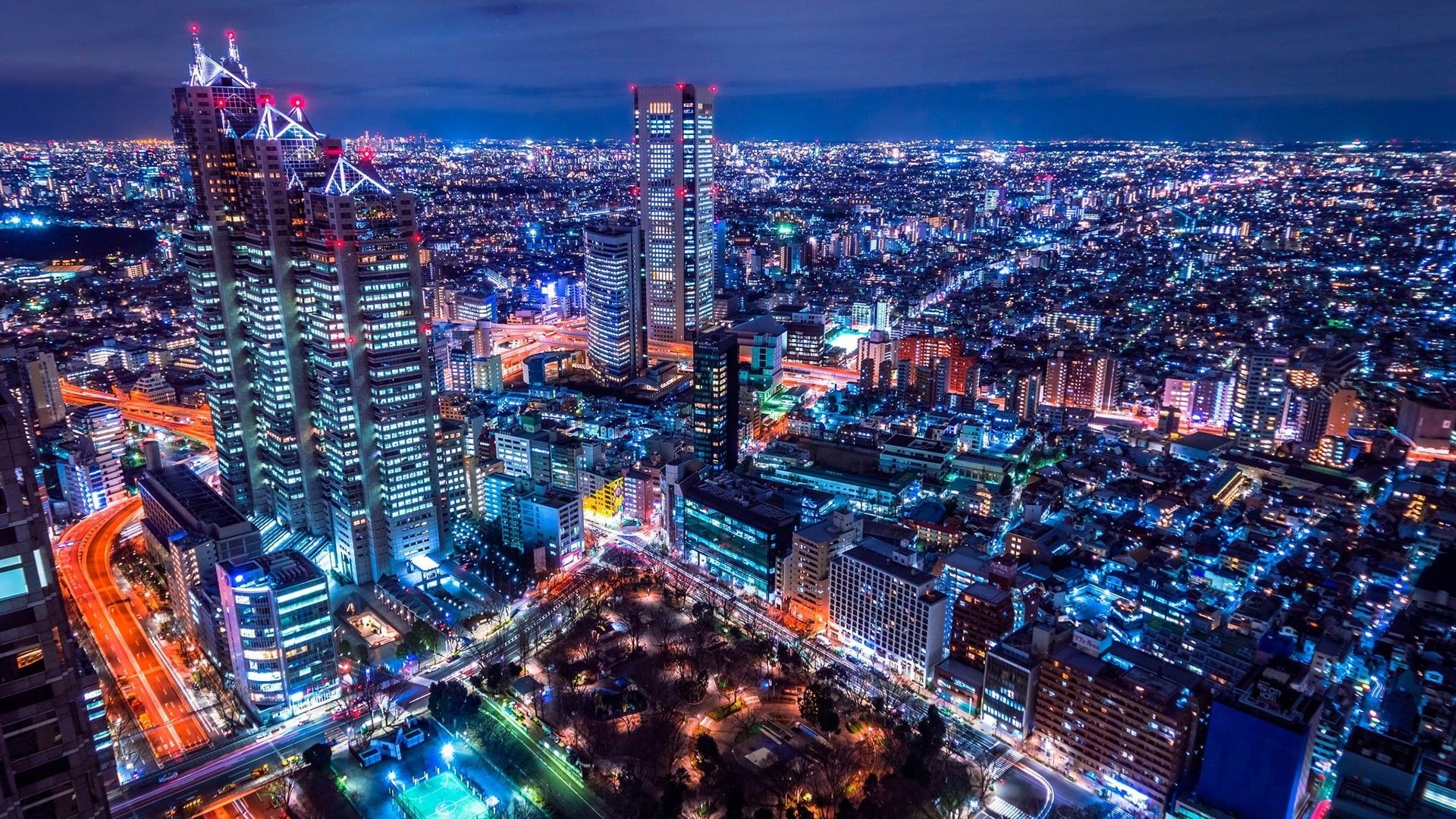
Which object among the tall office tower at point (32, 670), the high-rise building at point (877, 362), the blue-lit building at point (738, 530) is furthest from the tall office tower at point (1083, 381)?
the tall office tower at point (32, 670)

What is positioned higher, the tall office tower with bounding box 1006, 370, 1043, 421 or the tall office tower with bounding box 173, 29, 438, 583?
the tall office tower with bounding box 173, 29, 438, 583

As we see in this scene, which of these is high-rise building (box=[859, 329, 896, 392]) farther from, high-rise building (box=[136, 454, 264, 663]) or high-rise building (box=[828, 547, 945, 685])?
high-rise building (box=[136, 454, 264, 663])

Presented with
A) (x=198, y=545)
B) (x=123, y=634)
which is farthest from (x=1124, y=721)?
(x=123, y=634)

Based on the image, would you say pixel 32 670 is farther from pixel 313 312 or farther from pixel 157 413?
pixel 157 413

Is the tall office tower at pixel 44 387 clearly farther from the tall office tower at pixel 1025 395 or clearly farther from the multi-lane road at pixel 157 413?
the tall office tower at pixel 1025 395

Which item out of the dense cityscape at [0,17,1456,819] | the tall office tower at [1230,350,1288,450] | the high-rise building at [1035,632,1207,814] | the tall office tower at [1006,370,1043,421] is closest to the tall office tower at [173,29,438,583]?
the dense cityscape at [0,17,1456,819]
